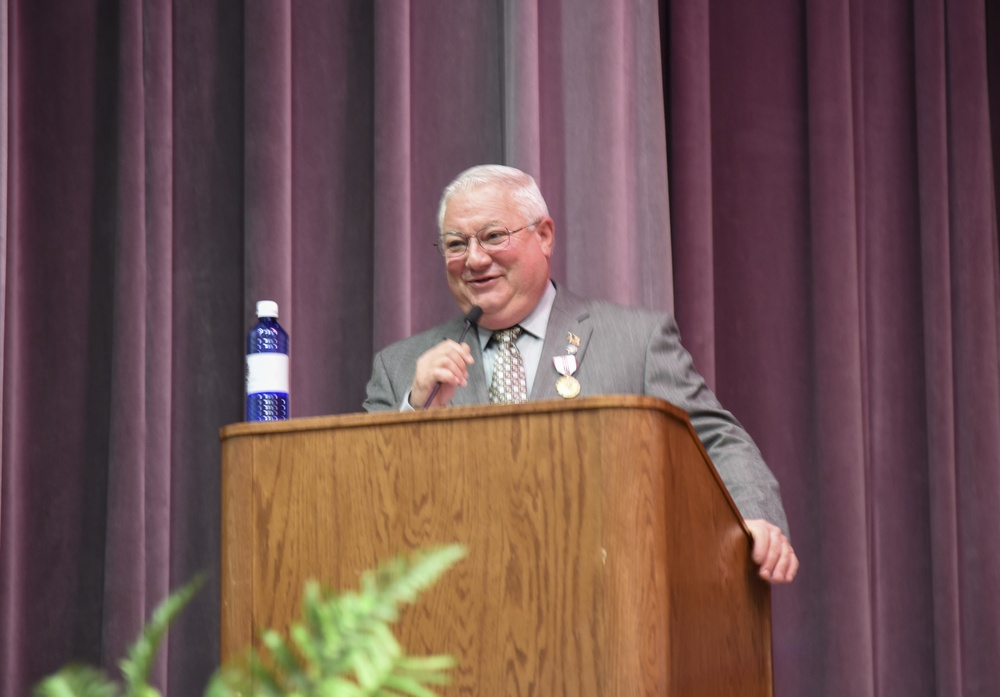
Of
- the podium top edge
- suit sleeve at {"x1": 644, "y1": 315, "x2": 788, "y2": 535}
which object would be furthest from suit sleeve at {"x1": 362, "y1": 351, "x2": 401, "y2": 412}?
the podium top edge

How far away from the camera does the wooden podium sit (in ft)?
5.41

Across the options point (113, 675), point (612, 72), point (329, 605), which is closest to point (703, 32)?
point (612, 72)

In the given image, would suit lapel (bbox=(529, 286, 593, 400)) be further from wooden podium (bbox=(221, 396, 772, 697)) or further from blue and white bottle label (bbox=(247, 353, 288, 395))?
wooden podium (bbox=(221, 396, 772, 697))

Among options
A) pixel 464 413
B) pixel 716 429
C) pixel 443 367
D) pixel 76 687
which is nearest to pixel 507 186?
pixel 716 429

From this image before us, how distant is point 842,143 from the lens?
3986mm

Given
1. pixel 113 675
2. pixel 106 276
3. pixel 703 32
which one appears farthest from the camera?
pixel 703 32

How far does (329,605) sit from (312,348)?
3.04 m

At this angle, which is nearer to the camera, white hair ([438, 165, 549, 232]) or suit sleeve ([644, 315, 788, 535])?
suit sleeve ([644, 315, 788, 535])

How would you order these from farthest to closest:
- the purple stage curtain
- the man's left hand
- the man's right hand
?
the purple stage curtain < the man's left hand < the man's right hand

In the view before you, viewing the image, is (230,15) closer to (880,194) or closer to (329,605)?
(880,194)

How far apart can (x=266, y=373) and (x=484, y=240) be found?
24.5 inches

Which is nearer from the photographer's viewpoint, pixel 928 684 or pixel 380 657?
pixel 380 657

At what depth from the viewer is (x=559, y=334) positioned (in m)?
2.73

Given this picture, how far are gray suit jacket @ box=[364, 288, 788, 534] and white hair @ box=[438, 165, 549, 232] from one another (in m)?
0.18
